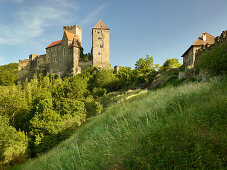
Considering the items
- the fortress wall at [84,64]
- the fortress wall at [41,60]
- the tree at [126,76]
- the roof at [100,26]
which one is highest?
the roof at [100,26]

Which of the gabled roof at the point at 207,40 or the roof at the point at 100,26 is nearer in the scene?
the gabled roof at the point at 207,40

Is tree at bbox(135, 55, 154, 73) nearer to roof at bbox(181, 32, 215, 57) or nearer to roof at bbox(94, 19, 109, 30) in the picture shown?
roof at bbox(181, 32, 215, 57)

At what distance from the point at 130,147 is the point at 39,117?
75.0 ft

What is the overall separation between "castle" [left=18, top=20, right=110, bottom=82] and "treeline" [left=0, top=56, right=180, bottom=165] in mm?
6949

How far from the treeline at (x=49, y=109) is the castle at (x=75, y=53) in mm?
6949

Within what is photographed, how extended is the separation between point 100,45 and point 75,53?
30.2 ft

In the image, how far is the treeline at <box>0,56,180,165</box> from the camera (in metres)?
19.8

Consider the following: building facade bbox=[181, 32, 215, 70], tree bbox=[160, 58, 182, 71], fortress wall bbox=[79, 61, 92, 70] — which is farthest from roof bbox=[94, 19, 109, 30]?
building facade bbox=[181, 32, 215, 70]

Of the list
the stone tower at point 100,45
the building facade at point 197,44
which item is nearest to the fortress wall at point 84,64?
the stone tower at point 100,45

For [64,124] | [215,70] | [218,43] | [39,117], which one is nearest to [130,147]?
[215,70]

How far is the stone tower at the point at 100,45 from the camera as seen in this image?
1988 inches

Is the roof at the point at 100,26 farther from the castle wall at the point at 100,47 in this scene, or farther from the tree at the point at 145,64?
the tree at the point at 145,64

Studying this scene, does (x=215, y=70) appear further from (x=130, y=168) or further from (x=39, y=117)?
(x=39, y=117)

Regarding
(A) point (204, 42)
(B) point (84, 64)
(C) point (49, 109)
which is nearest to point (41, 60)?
(B) point (84, 64)
